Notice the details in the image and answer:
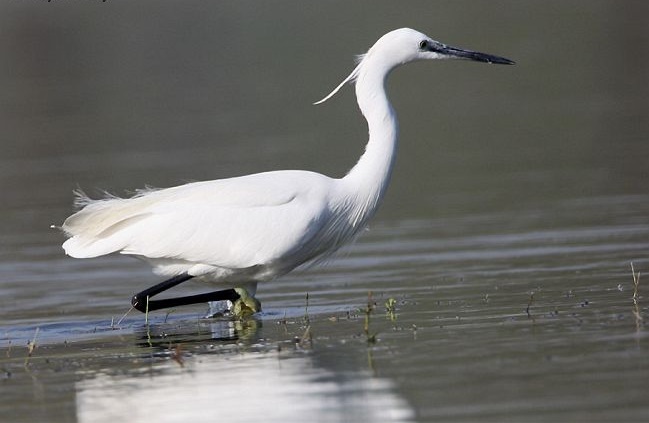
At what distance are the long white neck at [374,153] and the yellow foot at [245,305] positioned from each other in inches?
45.0

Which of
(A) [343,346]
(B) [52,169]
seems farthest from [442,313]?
(B) [52,169]

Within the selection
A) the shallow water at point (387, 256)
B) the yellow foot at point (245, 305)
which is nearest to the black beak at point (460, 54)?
the shallow water at point (387, 256)

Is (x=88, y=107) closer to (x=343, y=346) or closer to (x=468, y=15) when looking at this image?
(x=468, y=15)

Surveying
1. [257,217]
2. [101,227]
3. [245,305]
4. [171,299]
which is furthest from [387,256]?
[101,227]

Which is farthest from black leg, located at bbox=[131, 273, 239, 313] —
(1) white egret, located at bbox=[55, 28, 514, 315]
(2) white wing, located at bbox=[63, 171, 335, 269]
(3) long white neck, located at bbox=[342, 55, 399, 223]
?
(3) long white neck, located at bbox=[342, 55, 399, 223]

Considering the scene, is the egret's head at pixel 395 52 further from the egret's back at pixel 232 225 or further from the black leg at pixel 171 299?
the black leg at pixel 171 299

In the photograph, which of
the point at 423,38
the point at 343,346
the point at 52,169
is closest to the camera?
the point at 343,346

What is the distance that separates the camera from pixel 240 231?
11.6 m

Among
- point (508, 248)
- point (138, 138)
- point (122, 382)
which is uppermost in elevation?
point (138, 138)

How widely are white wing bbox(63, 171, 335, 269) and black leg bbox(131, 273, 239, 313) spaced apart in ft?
1.26

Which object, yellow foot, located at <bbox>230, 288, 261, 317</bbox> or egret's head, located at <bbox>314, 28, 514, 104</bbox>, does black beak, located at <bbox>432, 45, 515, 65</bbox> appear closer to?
egret's head, located at <bbox>314, 28, 514, 104</bbox>

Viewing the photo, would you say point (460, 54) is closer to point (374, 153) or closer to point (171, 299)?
point (374, 153)

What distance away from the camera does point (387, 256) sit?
14688 millimetres

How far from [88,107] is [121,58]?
46.7ft
